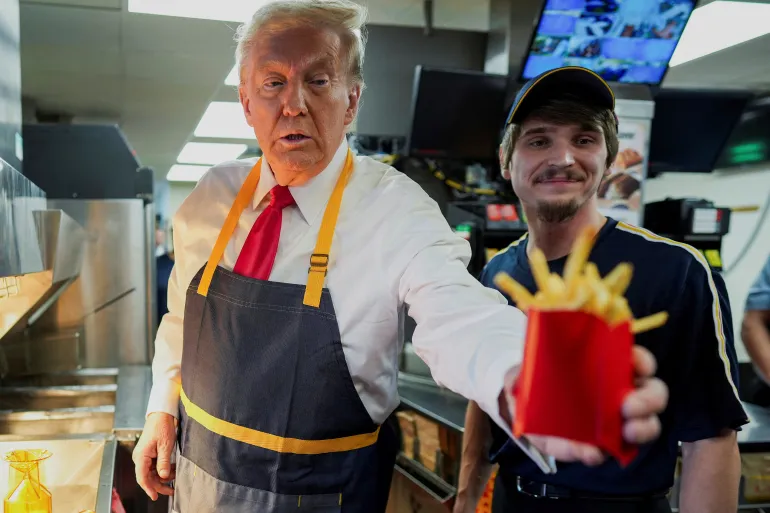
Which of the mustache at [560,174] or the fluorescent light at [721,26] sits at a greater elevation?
the fluorescent light at [721,26]

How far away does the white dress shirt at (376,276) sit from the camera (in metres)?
0.90

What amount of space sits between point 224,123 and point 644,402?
8041 millimetres

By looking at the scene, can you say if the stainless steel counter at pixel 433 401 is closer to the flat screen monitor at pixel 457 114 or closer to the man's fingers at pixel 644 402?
the flat screen monitor at pixel 457 114

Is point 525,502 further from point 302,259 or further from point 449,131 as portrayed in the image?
point 449,131

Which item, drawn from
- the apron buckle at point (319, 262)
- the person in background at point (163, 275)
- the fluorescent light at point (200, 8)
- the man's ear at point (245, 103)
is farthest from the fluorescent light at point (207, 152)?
the apron buckle at point (319, 262)

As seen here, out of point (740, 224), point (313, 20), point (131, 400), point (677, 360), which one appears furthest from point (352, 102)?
point (740, 224)

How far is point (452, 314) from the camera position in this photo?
0.95 m

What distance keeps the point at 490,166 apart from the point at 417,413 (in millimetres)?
1515

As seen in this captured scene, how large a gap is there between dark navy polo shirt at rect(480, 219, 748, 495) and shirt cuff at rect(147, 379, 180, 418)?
0.83 metres

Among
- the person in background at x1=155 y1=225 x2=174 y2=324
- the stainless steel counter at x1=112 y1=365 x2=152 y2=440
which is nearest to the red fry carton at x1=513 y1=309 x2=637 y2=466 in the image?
the stainless steel counter at x1=112 y1=365 x2=152 y2=440

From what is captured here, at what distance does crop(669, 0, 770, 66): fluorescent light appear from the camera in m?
4.26

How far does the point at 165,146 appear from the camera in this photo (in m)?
9.58

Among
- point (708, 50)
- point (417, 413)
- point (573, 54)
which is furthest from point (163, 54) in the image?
point (708, 50)

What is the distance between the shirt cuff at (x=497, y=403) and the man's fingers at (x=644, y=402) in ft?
0.57
